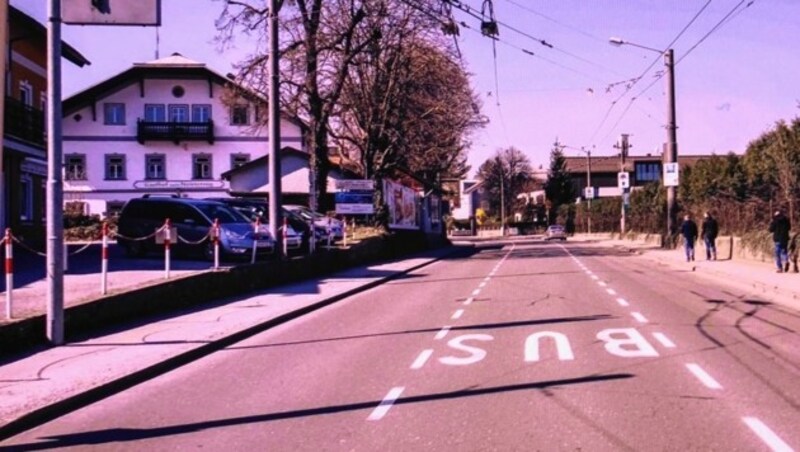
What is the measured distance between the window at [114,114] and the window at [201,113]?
4.88 meters

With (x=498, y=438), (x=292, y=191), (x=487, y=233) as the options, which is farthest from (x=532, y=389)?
(x=487, y=233)

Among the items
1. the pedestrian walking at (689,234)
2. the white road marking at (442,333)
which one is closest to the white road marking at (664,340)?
the white road marking at (442,333)

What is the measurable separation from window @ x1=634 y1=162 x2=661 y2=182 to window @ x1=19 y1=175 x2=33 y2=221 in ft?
325

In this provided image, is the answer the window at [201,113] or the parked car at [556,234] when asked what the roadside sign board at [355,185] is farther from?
the parked car at [556,234]

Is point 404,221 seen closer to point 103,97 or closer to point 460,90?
point 460,90

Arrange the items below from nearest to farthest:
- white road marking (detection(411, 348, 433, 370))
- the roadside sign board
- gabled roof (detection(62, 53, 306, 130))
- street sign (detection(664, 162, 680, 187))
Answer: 1. white road marking (detection(411, 348, 433, 370))
2. the roadside sign board
3. street sign (detection(664, 162, 680, 187))
4. gabled roof (detection(62, 53, 306, 130))

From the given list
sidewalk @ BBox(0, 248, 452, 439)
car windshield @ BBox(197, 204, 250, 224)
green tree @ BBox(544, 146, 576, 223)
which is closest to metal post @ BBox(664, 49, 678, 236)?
car windshield @ BBox(197, 204, 250, 224)

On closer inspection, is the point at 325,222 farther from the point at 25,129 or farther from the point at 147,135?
the point at 147,135

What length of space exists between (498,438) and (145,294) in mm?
9531

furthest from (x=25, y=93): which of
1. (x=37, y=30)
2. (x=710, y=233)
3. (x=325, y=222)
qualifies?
(x=710, y=233)

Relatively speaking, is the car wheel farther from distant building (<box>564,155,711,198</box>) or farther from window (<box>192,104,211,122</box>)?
distant building (<box>564,155,711,198</box>)

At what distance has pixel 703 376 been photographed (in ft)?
30.5

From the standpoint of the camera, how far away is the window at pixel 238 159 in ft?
208

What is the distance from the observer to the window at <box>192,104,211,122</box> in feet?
204
